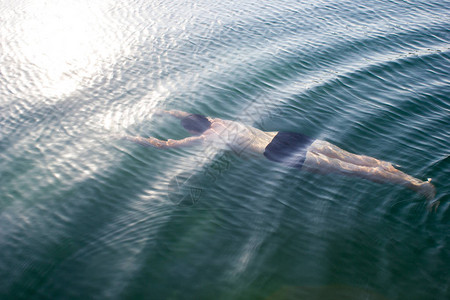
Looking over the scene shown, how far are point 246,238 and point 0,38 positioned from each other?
34.6 ft

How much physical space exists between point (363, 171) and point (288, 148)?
66.0 inches

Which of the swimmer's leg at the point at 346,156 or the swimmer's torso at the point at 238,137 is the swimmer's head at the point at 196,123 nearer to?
the swimmer's torso at the point at 238,137

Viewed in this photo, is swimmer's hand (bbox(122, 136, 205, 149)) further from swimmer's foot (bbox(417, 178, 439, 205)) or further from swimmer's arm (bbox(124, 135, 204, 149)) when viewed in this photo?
swimmer's foot (bbox(417, 178, 439, 205))

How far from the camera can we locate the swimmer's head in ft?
29.0

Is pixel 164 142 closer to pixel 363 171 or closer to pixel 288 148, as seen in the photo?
pixel 288 148

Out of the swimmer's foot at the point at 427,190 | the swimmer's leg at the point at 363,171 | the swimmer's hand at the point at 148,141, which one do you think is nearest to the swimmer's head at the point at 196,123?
the swimmer's hand at the point at 148,141

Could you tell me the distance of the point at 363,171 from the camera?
26.2 ft

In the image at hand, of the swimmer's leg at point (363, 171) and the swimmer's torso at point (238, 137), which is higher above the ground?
the swimmer's torso at point (238, 137)

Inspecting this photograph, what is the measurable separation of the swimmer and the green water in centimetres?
21

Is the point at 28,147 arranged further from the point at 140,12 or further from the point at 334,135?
the point at 140,12

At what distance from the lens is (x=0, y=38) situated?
39.3 ft

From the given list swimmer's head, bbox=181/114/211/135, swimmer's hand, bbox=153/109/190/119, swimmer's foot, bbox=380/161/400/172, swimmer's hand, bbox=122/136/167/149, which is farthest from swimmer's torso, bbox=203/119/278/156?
swimmer's foot, bbox=380/161/400/172

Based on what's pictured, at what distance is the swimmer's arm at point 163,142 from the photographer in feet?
27.5

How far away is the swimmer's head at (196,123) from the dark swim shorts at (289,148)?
1560 millimetres
